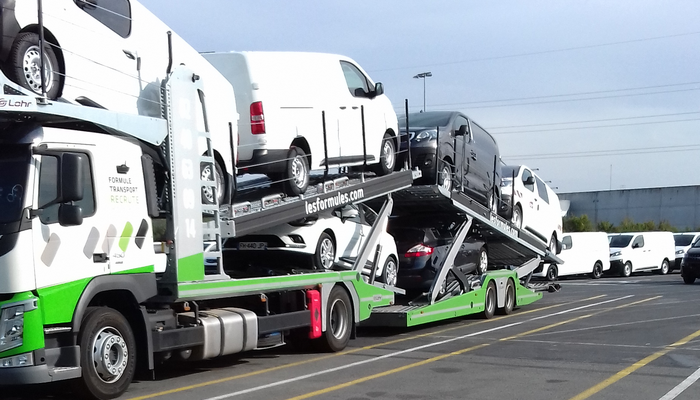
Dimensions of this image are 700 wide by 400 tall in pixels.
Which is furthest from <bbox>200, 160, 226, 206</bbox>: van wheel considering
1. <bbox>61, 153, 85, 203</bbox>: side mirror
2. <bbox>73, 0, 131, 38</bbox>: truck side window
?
<bbox>61, 153, 85, 203</bbox>: side mirror

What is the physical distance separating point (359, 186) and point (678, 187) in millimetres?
49209

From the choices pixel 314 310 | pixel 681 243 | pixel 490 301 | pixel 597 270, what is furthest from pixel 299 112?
pixel 681 243

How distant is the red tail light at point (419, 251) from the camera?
1431 centimetres

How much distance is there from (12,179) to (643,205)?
5526 cm

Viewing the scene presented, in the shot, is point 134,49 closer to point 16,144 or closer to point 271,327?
point 16,144

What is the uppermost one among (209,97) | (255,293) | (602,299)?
(209,97)

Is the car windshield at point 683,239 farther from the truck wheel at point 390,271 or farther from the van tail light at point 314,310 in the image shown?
the van tail light at point 314,310

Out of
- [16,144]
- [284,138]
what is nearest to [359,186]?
[284,138]

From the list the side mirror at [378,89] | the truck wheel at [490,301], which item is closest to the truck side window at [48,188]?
the side mirror at [378,89]

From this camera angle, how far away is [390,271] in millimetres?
13297

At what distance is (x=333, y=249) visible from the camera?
11.6m

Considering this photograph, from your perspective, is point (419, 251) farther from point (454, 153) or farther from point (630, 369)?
point (630, 369)

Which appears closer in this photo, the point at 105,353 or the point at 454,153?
the point at 105,353

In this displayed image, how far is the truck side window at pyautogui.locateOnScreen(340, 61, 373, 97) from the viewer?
12.0 metres
